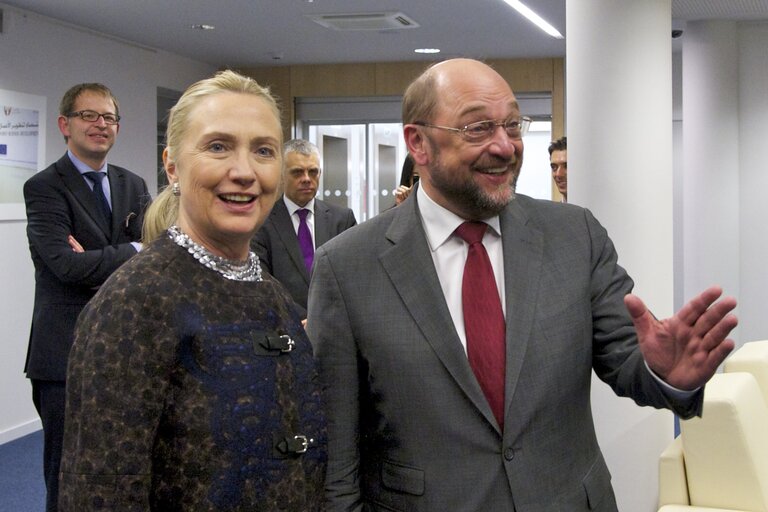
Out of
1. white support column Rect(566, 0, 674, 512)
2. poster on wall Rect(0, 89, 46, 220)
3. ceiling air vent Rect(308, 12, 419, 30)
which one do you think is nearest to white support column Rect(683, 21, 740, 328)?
ceiling air vent Rect(308, 12, 419, 30)

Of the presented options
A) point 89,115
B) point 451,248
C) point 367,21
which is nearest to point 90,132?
point 89,115

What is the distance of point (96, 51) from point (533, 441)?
7.20m

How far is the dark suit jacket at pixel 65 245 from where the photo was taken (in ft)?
10.6

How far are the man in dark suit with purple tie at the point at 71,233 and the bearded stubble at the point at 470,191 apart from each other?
5.80 ft

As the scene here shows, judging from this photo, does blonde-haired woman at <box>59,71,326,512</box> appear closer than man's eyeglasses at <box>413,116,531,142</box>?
Yes

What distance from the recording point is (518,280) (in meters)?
1.85

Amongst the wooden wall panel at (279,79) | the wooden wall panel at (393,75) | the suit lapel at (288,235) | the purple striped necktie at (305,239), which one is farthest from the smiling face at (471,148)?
the wooden wall panel at (279,79)

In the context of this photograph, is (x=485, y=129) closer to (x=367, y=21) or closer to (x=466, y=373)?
(x=466, y=373)

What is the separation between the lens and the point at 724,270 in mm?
7785

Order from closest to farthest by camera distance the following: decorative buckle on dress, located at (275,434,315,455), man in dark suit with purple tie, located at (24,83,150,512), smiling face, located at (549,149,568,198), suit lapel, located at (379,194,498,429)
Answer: decorative buckle on dress, located at (275,434,315,455) → suit lapel, located at (379,194,498,429) → man in dark suit with purple tie, located at (24,83,150,512) → smiling face, located at (549,149,568,198)

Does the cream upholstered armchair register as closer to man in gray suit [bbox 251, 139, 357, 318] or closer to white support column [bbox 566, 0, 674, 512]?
white support column [bbox 566, 0, 674, 512]

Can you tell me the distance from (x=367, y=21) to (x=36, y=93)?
2692 millimetres

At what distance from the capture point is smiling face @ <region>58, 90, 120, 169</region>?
11.2 feet

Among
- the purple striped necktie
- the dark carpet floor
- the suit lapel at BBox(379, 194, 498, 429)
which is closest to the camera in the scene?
the suit lapel at BBox(379, 194, 498, 429)
